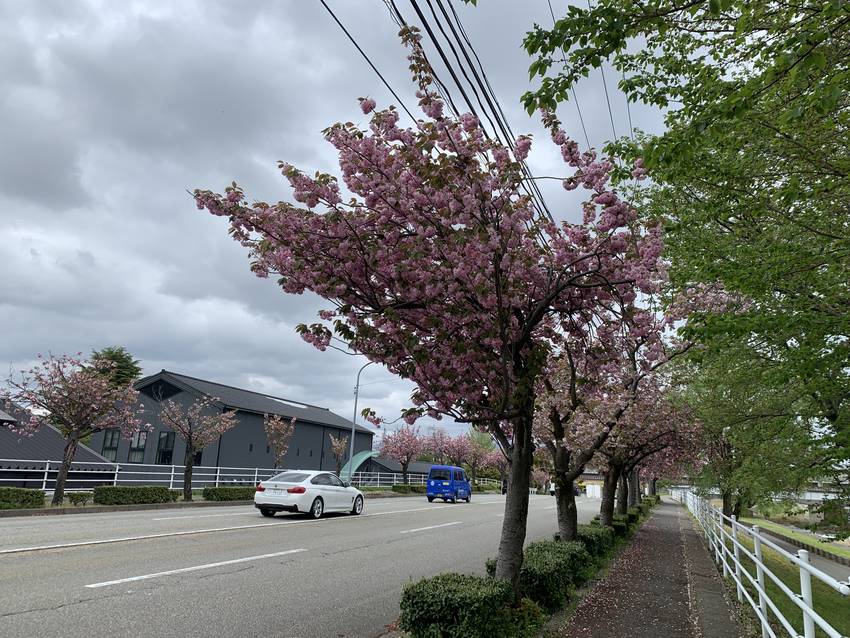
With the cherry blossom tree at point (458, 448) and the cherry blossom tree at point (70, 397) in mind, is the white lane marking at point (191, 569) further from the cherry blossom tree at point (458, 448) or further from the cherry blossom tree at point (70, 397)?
the cherry blossom tree at point (458, 448)

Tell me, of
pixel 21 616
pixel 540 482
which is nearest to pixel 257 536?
pixel 21 616

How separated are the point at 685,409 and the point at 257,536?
12282 mm

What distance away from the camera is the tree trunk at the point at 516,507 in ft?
21.1

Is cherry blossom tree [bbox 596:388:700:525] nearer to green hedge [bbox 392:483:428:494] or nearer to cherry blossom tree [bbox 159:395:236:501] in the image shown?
cherry blossom tree [bbox 159:395:236:501]

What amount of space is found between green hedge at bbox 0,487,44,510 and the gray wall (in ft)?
54.7

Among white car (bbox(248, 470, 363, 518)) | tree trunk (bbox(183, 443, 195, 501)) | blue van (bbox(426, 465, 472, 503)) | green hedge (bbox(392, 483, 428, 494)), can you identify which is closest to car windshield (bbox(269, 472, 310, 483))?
white car (bbox(248, 470, 363, 518))

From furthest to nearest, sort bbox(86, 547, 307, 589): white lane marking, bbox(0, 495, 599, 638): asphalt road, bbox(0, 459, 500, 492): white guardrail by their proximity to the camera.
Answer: bbox(0, 459, 500, 492): white guardrail, bbox(86, 547, 307, 589): white lane marking, bbox(0, 495, 599, 638): asphalt road

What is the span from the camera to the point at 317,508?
58.9ft

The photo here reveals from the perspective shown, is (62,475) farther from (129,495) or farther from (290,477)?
(290,477)

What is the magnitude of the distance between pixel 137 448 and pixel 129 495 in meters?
18.5

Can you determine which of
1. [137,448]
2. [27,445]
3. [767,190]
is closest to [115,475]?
[27,445]

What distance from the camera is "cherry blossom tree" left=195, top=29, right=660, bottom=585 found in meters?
5.96

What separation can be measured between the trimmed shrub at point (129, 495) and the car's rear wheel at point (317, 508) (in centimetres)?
641

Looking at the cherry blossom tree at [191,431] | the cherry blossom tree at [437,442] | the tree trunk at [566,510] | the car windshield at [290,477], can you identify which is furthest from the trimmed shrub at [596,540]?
the cherry blossom tree at [437,442]
